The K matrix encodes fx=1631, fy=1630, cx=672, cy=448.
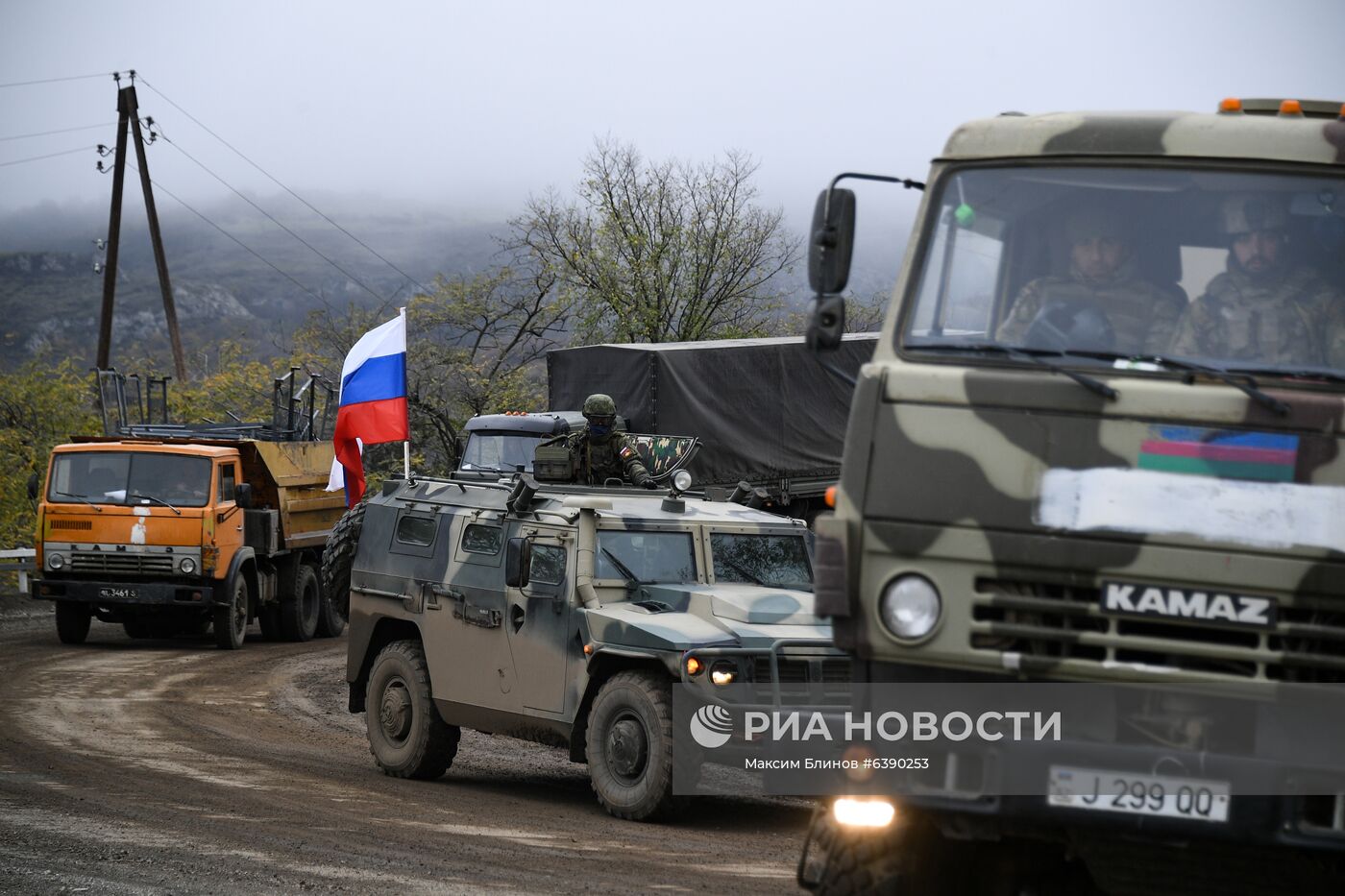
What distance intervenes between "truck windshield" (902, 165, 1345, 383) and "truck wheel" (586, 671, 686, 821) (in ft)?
14.5

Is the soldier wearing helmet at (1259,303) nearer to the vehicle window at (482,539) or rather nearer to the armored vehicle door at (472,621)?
the armored vehicle door at (472,621)

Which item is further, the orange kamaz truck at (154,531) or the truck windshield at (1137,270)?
the orange kamaz truck at (154,531)

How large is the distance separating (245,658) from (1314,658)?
1648 centimetres

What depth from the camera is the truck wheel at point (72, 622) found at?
19.8m

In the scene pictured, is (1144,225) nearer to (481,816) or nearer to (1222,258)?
(1222,258)

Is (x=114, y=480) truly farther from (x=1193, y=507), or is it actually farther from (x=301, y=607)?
(x=1193, y=507)

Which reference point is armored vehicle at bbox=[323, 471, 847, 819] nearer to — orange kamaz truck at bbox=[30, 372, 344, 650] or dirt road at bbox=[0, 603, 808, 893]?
dirt road at bbox=[0, 603, 808, 893]

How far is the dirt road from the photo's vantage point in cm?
748

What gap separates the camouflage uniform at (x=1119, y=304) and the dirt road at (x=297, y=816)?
3.32 meters

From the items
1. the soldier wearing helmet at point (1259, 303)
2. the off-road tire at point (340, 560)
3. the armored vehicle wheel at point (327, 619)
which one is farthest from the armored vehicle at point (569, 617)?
the armored vehicle wheel at point (327, 619)

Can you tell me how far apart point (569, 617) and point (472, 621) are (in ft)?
3.59

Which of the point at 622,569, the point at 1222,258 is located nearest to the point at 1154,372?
the point at 1222,258

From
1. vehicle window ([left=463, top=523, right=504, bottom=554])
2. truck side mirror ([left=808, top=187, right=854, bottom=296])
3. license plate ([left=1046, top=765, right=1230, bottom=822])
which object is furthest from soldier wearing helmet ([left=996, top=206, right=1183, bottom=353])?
vehicle window ([left=463, top=523, right=504, bottom=554])

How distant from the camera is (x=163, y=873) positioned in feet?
24.3
